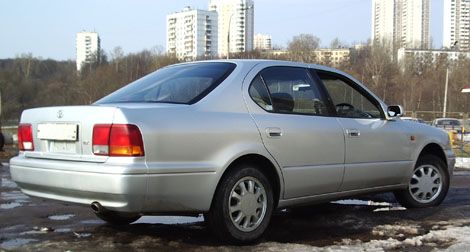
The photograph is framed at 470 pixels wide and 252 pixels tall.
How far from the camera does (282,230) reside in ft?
17.6

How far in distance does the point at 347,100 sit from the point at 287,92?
1.00 metres

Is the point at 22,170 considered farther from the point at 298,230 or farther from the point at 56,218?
the point at 298,230

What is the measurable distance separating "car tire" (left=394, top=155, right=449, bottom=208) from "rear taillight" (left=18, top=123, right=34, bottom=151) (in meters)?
4.06

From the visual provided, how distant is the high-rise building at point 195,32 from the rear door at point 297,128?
2140 inches

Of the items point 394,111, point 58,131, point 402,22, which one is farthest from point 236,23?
point 58,131

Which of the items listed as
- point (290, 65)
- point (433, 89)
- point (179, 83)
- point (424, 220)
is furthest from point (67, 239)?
point (433, 89)

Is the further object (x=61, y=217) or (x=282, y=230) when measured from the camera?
(x=61, y=217)

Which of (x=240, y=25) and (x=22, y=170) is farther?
(x=240, y=25)

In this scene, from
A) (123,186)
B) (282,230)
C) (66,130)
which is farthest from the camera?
(282,230)

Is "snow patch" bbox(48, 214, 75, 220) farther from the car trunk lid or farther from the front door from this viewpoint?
the front door

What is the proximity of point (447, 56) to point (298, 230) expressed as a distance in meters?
75.0

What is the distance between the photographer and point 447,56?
74312 millimetres

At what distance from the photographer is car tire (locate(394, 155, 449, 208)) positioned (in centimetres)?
653

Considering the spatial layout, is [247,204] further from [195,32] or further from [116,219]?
[195,32]
